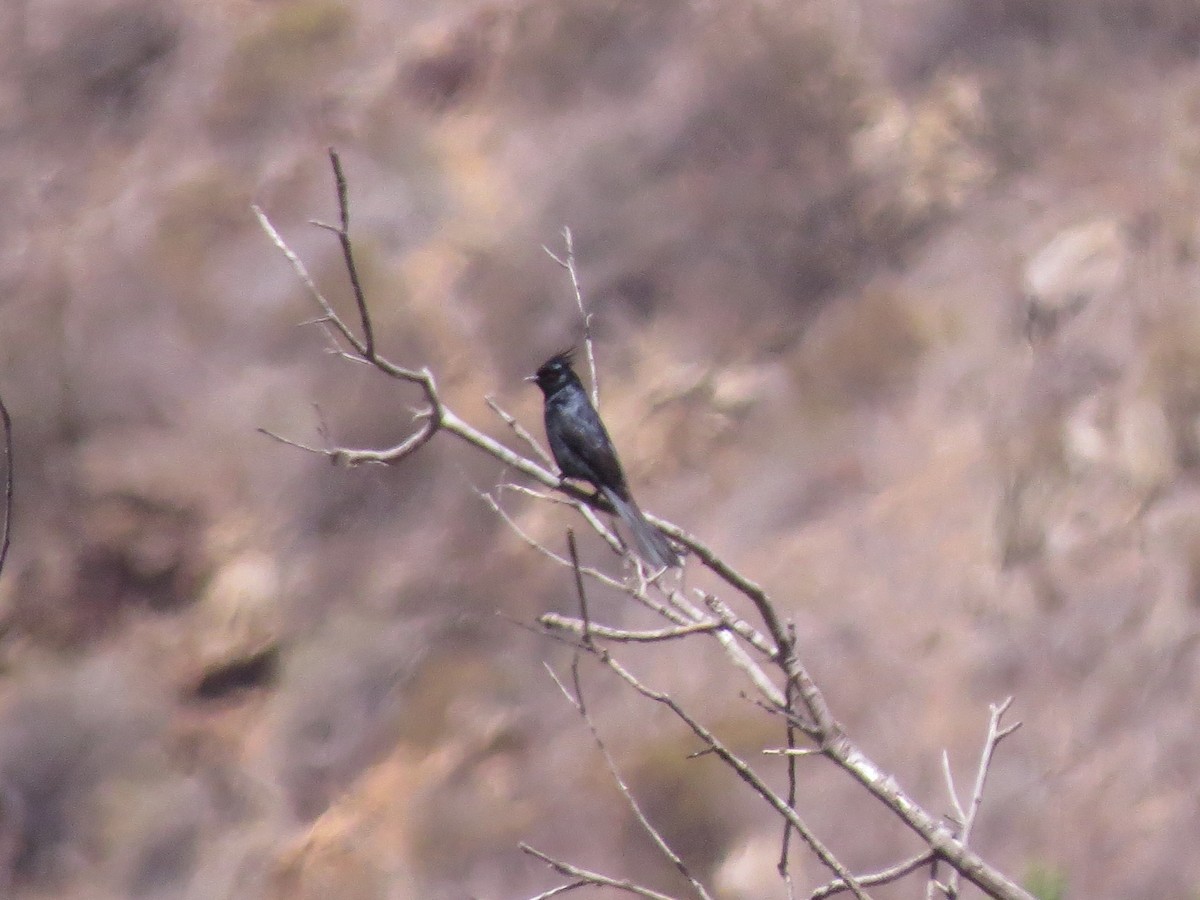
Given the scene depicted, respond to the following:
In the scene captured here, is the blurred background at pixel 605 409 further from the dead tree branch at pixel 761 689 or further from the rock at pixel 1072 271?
the dead tree branch at pixel 761 689

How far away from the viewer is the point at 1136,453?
7.50 metres

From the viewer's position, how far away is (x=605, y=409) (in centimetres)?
834

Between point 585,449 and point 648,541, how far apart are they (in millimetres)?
753

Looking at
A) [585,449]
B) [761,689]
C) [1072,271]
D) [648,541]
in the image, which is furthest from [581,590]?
[1072,271]

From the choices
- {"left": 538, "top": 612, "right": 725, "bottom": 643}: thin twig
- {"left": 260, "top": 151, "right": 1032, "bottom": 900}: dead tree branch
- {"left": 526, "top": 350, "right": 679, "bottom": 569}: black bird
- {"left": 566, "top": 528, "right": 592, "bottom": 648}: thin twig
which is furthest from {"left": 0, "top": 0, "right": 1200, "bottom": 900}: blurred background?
{"left": 566, "top": 528, "right": 592, "bottom": 648}: thin twig

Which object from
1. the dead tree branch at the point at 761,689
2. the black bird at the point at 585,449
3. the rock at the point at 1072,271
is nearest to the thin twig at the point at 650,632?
the dead tree branch at the point at 761,689

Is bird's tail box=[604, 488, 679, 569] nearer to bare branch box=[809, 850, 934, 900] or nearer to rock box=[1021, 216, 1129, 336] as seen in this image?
bare branch box=[809, 850, 934, 900]

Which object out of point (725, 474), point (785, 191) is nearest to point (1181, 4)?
point (785, 191)

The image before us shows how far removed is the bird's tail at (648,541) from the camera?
13.1 ft

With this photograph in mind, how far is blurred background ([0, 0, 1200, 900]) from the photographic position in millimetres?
7262

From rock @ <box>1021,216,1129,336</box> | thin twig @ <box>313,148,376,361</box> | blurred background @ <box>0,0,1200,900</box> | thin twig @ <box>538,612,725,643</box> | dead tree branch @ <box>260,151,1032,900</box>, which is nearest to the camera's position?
thin twig @ <box>313,148,376,361</box>

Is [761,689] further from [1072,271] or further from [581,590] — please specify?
[1072,271]

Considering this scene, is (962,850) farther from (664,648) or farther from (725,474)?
(725,474)

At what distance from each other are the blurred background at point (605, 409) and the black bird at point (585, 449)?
266 cm
